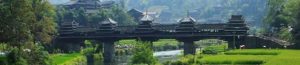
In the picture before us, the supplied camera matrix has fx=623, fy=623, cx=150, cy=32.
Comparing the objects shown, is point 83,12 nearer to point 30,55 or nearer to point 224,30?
point 224,30

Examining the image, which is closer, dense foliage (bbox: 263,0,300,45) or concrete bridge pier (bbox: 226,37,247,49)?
dense foliage (bbox: 263,0,300,45)

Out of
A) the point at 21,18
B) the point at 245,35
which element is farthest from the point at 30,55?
the point at 245,35

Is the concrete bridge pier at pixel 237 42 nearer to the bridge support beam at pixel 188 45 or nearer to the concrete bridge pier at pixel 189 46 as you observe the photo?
the concrete bridge pier at pixel 189 46

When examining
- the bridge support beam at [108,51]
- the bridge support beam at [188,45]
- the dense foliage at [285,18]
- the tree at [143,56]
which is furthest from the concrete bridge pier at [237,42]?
the tree at [143,56]

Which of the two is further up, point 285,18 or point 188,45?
point 285,18

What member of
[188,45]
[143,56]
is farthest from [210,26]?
[143,56]

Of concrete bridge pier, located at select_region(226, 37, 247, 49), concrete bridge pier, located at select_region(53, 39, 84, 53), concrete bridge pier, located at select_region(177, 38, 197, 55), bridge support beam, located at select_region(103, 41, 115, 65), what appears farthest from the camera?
concrete bridge pier, located at select_region(53, 39, 84, 53)

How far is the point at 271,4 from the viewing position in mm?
78688

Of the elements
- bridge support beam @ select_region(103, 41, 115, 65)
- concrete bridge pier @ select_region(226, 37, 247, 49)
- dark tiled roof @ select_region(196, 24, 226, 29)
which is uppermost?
dark tiled roof @ select_region(196, 24, 226, 29)

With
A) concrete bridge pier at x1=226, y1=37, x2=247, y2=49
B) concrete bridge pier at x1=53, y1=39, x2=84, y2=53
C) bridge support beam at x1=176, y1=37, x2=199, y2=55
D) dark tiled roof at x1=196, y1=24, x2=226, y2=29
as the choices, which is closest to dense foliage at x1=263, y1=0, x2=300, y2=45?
concrete bridge pier at x1=226, y1=37, x2=247, y2=49

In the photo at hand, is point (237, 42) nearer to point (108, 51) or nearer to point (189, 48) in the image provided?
point (189, 48)

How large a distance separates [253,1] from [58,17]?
86.6 metres

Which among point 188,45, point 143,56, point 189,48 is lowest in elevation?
point 189,48

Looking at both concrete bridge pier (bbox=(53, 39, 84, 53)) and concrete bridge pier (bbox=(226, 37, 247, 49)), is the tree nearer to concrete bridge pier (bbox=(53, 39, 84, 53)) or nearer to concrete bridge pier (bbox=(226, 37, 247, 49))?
concrete bridge pier (bbox=(226, 37, 247, 49))
